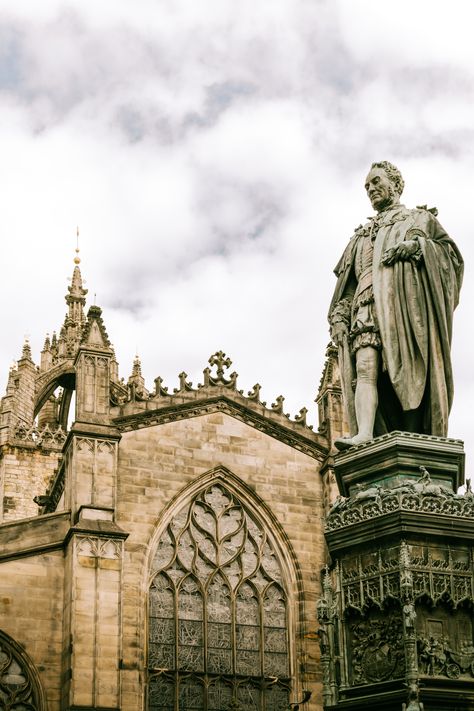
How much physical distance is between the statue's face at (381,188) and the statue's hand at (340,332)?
0.90 meters

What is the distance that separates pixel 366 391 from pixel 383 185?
1.50 metres

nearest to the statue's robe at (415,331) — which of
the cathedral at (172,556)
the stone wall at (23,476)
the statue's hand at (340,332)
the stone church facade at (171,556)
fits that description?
the statue's hand at (340,332)

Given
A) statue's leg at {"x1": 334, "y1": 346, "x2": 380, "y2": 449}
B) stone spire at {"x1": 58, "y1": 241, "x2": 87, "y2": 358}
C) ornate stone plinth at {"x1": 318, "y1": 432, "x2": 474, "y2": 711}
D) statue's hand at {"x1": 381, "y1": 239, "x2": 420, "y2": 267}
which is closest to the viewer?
ornate stone plinth at {"x1": 318, "y1": 432, "x2": 474, "y2": 711}

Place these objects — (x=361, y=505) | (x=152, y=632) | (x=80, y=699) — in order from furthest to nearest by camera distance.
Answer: (x=152, y=632)
(x=80, y=699)
(x=361, y=505)

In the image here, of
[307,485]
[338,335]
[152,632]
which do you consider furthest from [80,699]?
[338,335]

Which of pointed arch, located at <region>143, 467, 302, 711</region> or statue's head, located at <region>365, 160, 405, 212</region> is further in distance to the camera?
pointed arch, located at <region>143, 467, 302, 711</region>

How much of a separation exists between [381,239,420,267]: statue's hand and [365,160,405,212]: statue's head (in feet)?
1.90

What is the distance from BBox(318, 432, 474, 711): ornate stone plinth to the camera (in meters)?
5.99

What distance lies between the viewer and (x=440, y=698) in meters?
5.90

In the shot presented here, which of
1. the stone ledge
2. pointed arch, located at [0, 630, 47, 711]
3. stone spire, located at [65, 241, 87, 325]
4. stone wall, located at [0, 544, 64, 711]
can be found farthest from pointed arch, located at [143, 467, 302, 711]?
stone spire, located at [65, 241, 87, 325]

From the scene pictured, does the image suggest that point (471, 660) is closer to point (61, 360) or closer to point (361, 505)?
point (361, 505)

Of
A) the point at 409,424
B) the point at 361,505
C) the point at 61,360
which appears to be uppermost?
the point at 61,360

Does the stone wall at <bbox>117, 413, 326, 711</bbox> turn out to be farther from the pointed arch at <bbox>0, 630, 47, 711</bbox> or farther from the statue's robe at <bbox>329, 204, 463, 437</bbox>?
the statue's robe at <bbox>329, 204, 463, 437</bbox>

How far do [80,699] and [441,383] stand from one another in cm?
1628
